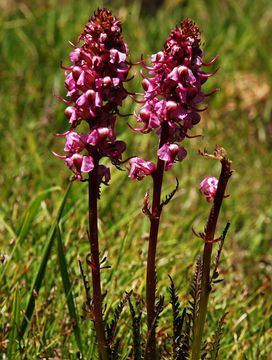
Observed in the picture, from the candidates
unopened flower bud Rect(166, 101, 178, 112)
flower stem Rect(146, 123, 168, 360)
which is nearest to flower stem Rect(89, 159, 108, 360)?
flower stem Rect(146, 123, 168, 360)

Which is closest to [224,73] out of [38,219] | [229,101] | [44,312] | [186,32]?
[229,101]

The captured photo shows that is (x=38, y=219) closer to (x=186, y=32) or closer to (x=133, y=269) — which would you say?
(x=133, y=269)

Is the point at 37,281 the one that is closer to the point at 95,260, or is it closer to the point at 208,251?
the point at 95,260

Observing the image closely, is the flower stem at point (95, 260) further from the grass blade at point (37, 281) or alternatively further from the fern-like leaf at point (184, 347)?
the grass blade at point (37, 281)

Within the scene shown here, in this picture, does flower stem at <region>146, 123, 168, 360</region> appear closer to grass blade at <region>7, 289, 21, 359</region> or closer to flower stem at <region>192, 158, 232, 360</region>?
flower stem at <region>192, 158, 232, 360</region>

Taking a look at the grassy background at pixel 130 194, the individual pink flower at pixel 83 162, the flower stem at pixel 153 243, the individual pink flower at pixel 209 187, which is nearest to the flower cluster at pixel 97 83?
the individual pink flower at pixel 83 162

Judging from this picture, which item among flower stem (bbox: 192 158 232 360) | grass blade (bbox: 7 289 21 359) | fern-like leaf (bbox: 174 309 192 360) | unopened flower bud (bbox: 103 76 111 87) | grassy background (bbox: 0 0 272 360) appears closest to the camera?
unopened flower bud (bbox: 103 76 111 87)
